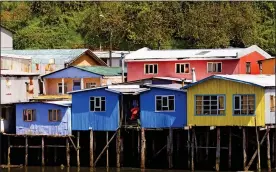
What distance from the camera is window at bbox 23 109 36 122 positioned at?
4247cm

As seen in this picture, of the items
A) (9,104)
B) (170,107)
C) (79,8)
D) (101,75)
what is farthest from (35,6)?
(170,107)

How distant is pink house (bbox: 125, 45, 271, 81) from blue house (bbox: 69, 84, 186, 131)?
320 inches

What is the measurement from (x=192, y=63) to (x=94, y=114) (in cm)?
1022

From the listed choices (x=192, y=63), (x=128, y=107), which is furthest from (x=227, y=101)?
(x=192, y=63)

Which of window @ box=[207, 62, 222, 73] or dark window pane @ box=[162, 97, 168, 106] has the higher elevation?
window @ box=[207, 62, 222, 73]

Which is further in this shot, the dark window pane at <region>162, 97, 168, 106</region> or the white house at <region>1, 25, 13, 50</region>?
the white house at <region>1, 25, 13, 50</region>

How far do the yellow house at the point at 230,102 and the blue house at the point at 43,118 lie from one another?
23.8ft

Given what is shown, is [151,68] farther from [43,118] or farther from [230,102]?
[230,102]

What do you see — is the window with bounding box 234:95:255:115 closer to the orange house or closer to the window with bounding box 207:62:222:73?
the orange house

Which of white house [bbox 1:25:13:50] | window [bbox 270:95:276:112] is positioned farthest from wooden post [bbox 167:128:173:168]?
white house [bbox 1:25:13:50]

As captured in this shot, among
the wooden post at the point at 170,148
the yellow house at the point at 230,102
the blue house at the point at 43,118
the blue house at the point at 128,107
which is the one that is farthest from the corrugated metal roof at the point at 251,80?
the blue house at the point at 43,118

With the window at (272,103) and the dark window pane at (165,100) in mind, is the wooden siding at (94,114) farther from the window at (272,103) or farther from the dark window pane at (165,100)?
the window at (272,103)

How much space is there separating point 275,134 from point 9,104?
15.4 metres

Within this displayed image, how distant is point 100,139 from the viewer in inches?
1678
